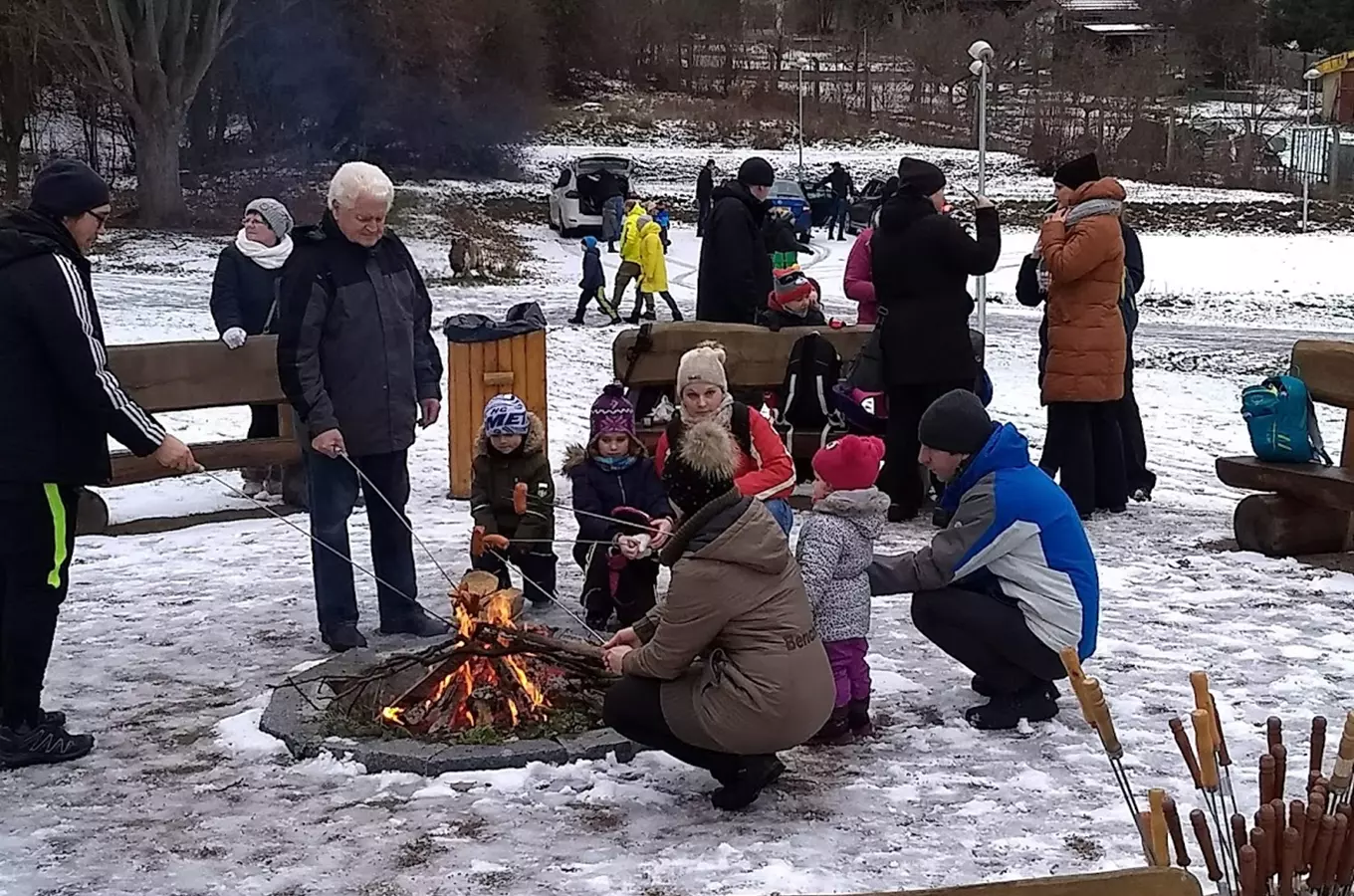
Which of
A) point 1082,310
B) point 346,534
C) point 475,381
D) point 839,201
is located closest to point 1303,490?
point 1082,310

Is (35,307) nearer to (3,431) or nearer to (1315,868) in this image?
(3,431)

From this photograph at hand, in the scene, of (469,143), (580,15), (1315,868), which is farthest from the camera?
(580,15)

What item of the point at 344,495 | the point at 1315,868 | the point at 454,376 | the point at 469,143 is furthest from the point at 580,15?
the point at 1315,868

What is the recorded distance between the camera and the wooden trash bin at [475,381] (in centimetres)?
940

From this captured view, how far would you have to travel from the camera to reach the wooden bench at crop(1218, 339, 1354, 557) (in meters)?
7.67

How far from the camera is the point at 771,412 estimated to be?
9281 mm

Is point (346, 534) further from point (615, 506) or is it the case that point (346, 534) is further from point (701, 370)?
point (701, 370)

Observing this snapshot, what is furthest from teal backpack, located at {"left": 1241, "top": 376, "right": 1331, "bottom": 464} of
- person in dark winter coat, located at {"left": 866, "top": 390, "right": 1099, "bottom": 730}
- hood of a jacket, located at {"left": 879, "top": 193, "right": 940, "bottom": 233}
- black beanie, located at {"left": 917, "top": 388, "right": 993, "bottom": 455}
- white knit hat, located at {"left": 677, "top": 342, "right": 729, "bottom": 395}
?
white knit hat, located at {"left": 677, "top": 342, "right": 729, "bottom": 395}

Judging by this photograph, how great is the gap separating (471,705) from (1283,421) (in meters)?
4.35

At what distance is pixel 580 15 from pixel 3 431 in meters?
41.0

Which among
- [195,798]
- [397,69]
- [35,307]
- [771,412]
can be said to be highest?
[397,69]

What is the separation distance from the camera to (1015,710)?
5.63 m

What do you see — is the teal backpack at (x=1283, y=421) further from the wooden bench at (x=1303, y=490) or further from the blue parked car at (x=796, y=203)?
the blue parked car at (x=796, y=203)

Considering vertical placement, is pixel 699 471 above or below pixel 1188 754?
above
